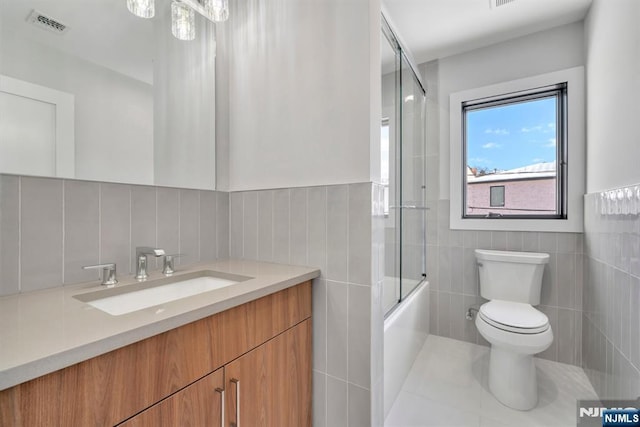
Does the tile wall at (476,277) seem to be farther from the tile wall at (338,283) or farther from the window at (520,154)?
the tile wall at (338,283)

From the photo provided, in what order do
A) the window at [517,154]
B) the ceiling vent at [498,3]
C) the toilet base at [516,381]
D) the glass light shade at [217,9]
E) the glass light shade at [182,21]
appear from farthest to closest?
the window at [517,154], the ceiling vent at [498,3], the toilet base at [516,381], the glass light shade at [217,9], the glass light shade at [182,21]

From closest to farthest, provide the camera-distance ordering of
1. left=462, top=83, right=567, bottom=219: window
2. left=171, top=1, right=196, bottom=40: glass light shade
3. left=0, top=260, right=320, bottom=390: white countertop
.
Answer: left=0, top=260, right=320, bottom=390: white countertop → left=171, top=1, right=196, bottom=40: glass light shade → left=462, top=83, right=567, bottom=219: window

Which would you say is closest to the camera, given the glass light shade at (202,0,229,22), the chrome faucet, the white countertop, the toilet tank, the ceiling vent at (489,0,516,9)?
the white countertop

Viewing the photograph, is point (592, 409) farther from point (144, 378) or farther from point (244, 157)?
point (244, 157)

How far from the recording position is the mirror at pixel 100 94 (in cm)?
85

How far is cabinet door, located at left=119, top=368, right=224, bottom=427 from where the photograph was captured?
0.62m

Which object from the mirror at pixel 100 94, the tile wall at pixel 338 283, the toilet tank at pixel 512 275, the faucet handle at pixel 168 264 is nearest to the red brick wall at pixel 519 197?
the toilet tank at pixel 512 275

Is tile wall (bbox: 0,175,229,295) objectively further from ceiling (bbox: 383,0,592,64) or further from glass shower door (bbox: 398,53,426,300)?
ceiling (bbox: 383,0,592,64)

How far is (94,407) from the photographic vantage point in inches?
21.3

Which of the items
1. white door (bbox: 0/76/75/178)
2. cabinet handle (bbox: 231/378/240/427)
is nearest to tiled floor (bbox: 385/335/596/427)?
cabinet handle (bbox: 231/378/240/427)

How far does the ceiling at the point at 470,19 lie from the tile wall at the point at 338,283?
1187 mm

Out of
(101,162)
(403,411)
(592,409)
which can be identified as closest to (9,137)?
(101,162)

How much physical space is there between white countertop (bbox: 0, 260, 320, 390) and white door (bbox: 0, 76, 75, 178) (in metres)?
0.40

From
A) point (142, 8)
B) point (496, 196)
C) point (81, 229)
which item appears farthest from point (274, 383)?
point (496, 196)
